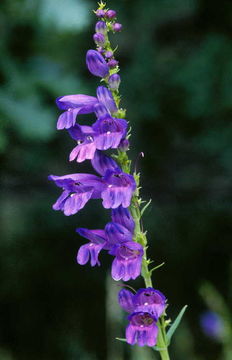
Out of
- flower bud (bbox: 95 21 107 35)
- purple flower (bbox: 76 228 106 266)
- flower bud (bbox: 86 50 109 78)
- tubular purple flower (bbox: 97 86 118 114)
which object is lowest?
purple flower (bbox: 76 228 106 266)

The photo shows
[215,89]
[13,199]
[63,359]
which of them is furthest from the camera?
[13,199]

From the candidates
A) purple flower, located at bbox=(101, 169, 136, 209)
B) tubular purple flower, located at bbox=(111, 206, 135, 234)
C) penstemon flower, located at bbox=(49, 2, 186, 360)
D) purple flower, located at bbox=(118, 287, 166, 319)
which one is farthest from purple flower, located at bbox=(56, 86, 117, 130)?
purple flower, located at bbox=(118, 287, 166, 319)

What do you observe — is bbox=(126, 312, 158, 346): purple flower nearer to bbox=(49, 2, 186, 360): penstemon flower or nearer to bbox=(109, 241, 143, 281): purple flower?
bbox=(49, 2, 186, 360): penstemon flower

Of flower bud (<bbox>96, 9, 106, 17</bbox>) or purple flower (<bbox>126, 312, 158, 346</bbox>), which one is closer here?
purple flower (<bbox>126, 312, 158, 346</bbox>)

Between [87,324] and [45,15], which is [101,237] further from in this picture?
[87,324]

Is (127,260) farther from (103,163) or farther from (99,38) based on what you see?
(99,38)

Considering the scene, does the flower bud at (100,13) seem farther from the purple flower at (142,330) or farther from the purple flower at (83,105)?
the purple flower at (142,330)

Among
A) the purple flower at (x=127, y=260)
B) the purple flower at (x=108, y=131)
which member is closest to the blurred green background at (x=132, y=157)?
the purple flower at (x=127, y=260)

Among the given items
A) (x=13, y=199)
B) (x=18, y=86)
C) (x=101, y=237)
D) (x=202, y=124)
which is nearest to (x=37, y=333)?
(x=13, y=199)
